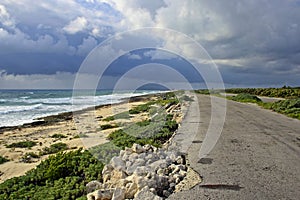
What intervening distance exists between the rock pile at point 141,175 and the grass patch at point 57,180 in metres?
0.43

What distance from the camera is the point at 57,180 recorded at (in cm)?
706

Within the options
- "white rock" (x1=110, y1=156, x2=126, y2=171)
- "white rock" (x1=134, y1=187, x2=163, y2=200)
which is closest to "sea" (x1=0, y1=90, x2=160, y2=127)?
"white rock" (x1=110, y1=156, x2=126, y2=171)

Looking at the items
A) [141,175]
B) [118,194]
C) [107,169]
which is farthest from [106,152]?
[118,194]

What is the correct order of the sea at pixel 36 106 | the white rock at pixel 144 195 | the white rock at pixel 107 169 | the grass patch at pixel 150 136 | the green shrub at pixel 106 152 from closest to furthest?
the white rock at pixel 144 195
the white rock at pixel 107 169
the green shrub at pixel 106 152
the grass patch at pixel 150 136
the sea at pixel 36 106

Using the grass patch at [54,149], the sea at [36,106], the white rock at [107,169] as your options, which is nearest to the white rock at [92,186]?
the white rock at [107,169]

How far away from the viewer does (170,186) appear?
18.4 ft

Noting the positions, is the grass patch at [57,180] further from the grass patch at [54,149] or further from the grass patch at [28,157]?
the grass patch at [54,149]

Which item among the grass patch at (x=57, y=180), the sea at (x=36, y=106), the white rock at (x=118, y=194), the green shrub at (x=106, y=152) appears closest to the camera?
the white rock at (x=118, y=194)

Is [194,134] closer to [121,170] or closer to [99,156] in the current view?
[99,156]

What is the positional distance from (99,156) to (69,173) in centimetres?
114

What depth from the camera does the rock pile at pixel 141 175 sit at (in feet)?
17.0

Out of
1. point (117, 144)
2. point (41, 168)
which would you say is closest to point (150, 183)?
point (41, 168)

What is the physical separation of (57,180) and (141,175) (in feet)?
7.47

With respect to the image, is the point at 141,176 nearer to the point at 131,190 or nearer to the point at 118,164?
the point at 131,190
